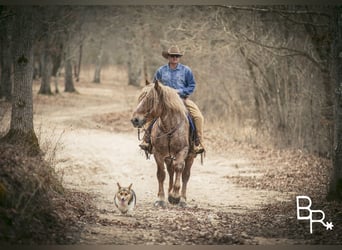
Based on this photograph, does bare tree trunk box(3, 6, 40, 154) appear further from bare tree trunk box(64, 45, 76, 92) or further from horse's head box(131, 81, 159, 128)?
bare tree trunk box(64, 45, 76, 92)

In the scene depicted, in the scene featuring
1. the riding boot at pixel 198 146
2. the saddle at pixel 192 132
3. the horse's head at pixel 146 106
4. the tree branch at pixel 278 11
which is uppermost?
the tree branch at pixel 278 11

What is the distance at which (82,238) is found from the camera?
6.81 metres

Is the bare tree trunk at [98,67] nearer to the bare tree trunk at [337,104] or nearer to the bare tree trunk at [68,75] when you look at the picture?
the bare tree trunk at [68,75]

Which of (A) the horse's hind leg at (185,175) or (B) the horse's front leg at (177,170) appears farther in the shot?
(A) the horse's hind leg at (185,175)

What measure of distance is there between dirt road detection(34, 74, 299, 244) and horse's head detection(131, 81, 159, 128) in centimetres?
121

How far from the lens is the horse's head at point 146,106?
261 inches

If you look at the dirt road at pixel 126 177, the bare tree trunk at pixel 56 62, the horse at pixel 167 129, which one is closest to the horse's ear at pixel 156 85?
the horse at pixel 167 129

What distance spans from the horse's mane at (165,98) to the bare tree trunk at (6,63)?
82.2 inches

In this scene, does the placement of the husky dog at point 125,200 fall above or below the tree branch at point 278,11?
below

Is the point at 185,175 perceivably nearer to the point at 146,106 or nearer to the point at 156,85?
the point at 146,106

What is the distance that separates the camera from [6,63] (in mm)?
7965

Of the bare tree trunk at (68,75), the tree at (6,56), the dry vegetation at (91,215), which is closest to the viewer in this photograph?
the dry vegetation at (91,215)

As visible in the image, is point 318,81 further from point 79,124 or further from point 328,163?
point 79,124

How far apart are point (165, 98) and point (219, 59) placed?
471cm
